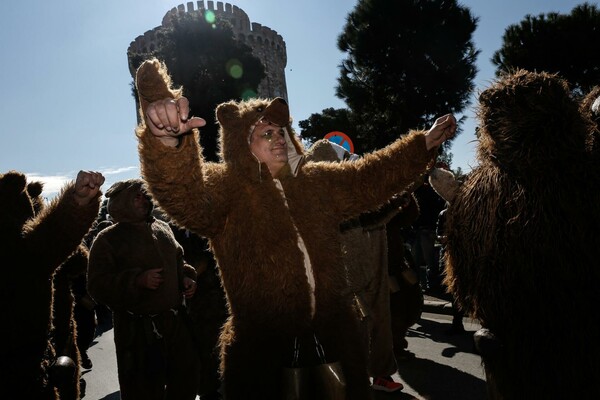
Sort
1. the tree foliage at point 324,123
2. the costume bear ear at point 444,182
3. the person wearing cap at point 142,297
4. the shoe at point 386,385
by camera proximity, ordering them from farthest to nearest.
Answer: the tree foliage at point 324,123 < the shoe at point 386,385 < the person wearing cap at point 142,297 < the costume bear ear at point 444,182

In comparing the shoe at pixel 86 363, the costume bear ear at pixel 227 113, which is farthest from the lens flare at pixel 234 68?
the costume bear ear at pixel 227 113

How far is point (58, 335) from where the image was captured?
379cm

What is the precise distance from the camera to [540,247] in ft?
6.55

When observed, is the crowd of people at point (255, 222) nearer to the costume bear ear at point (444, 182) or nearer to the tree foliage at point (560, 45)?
the costume bear ear at point (444, 182)

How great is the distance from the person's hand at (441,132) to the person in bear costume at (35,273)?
1668 mm

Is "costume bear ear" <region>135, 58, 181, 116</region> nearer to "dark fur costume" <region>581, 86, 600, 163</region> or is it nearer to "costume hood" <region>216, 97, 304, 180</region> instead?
"costume hood" <region>216, 97, 304, 180</region>

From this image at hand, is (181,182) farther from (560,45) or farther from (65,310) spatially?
(560,45)

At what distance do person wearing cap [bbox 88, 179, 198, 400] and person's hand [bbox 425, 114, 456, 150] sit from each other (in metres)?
1.91

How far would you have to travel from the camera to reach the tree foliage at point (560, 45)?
22172 mm

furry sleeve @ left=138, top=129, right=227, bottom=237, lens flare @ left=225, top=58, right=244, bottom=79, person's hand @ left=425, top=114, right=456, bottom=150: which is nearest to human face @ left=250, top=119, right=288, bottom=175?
furry sleeve @ left=138, top=129, right=227, bottom=237

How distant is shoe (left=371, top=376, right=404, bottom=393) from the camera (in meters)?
4.13

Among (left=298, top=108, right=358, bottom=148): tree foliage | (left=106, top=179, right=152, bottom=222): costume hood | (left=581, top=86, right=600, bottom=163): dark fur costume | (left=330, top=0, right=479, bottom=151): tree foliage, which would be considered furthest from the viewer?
(left=298, top=108, right=358, bottom=148): tree foliage

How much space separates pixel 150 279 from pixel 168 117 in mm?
1560

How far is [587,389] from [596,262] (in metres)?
0.52
